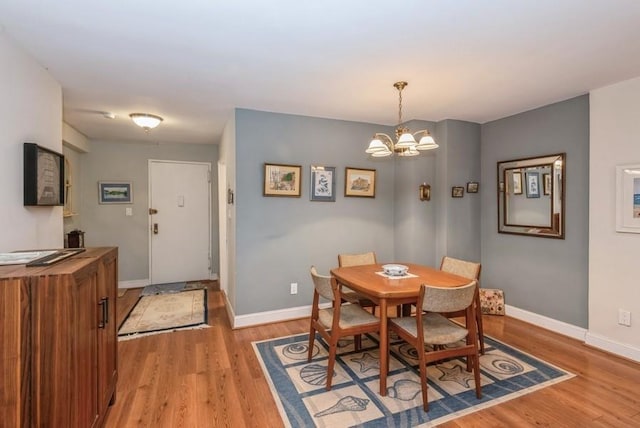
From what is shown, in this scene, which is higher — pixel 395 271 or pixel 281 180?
pixel 281 180

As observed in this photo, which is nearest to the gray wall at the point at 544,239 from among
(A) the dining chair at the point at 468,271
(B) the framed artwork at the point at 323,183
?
(A) the dining chair at the point at 468,271

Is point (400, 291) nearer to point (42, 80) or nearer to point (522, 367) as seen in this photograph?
point (522, 367)

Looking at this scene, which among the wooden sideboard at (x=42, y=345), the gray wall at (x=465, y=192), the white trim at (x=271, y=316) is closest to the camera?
the wooden sideboard at (x=42, y=345)

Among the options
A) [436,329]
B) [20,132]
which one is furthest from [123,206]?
[436,329]

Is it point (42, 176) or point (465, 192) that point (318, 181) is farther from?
point (42, 176)

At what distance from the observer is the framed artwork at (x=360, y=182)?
384 centimetres

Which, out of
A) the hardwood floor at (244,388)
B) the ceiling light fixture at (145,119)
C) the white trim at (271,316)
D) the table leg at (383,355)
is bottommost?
the hardwood floor at (244,388)

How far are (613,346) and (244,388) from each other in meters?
3.12

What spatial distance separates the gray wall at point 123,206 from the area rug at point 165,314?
95 cm

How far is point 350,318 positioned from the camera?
234cm

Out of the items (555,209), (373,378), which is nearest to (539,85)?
(555,209)

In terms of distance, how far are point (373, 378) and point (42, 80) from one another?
10.9 feet

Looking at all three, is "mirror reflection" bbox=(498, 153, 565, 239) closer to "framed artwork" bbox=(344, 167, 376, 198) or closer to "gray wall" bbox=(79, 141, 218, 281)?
"framed artwork" bbox=(344, 167, 376, 198)

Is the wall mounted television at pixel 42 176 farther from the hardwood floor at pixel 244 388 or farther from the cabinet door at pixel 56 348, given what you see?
the hardwood floor at pixel 244 388
